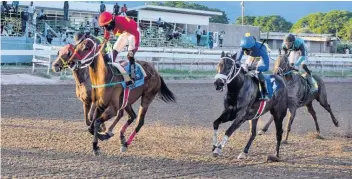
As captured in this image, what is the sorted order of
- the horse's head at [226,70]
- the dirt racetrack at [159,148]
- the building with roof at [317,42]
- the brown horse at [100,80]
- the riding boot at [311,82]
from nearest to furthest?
the dirt racetrack at [159,148], the horse's head at [226,70], the brown horse at [100,80], the riding boot at [311,82], the building with roof at [317,42]

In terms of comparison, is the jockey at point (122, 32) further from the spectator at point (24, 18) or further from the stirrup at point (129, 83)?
the spectator at point (24, 18)

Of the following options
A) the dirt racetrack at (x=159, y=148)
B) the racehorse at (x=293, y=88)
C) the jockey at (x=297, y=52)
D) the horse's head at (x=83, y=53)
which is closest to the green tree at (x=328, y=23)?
the dirt racetrack at (x=159, y=148)

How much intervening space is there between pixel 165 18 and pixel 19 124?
33433 mm

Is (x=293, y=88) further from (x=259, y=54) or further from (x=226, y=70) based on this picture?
(x=226, y=70)

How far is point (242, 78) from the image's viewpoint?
858 centimetres

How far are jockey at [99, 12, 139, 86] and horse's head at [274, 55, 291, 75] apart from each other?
298cm

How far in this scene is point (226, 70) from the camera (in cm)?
817

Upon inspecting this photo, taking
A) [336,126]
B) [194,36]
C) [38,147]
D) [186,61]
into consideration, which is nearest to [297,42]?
[336,126]

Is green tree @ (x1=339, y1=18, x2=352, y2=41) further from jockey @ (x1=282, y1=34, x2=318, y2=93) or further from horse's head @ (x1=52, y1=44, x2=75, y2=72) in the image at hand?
horse's head @ (x1=52, y1=44, x2=75, y2=72)

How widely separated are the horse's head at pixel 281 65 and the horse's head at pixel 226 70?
7.45ft

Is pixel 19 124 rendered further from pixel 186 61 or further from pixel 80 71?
pixel 186 61

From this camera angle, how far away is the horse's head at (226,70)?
795 cm

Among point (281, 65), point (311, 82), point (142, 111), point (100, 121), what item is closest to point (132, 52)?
point (142, 111)

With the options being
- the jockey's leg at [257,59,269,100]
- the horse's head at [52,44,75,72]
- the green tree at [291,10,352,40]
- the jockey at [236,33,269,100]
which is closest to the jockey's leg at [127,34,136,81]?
the horse's head at [52,44,75,72]
